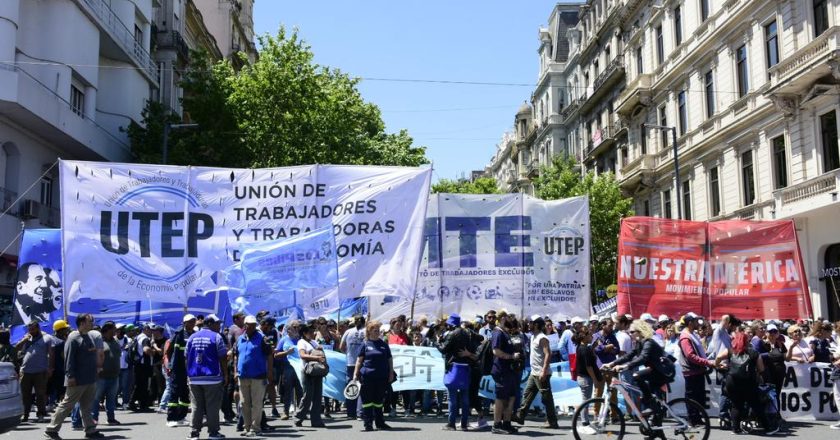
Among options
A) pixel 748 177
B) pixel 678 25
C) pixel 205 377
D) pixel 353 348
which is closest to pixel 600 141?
pixel 678 25

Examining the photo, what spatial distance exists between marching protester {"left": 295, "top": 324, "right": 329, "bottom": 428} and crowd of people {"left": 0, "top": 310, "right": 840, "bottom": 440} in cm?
2

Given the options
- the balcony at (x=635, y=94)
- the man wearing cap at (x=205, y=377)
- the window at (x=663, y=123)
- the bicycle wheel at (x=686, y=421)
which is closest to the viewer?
the bicycle wheel at (x=686, y=421)

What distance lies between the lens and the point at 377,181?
14.6m

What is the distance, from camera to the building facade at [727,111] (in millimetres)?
24953

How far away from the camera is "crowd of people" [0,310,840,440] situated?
11336mm

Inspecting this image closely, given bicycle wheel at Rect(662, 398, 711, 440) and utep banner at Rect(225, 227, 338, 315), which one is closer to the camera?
bicycle wheel at Rect(662, 398, 711, 440)

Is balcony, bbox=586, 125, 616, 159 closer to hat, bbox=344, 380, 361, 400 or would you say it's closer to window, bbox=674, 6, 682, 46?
window, bbox=674, 6, 682, 46

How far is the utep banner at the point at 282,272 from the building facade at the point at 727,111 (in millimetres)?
16766

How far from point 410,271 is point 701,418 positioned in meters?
5.53

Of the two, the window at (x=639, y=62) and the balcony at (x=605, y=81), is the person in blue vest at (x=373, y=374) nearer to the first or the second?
the window at (x=639, y=62)

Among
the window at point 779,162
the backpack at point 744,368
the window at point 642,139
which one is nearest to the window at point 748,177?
the window at point 779,162

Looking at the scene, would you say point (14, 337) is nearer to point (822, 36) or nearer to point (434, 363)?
point (434, 363)

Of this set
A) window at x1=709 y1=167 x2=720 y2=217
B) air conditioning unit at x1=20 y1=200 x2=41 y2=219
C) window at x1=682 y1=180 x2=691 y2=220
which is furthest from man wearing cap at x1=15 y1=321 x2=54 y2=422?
window at x1=682 y1=180 x2=691 y2=220

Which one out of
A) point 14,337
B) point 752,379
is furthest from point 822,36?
point 14,337
